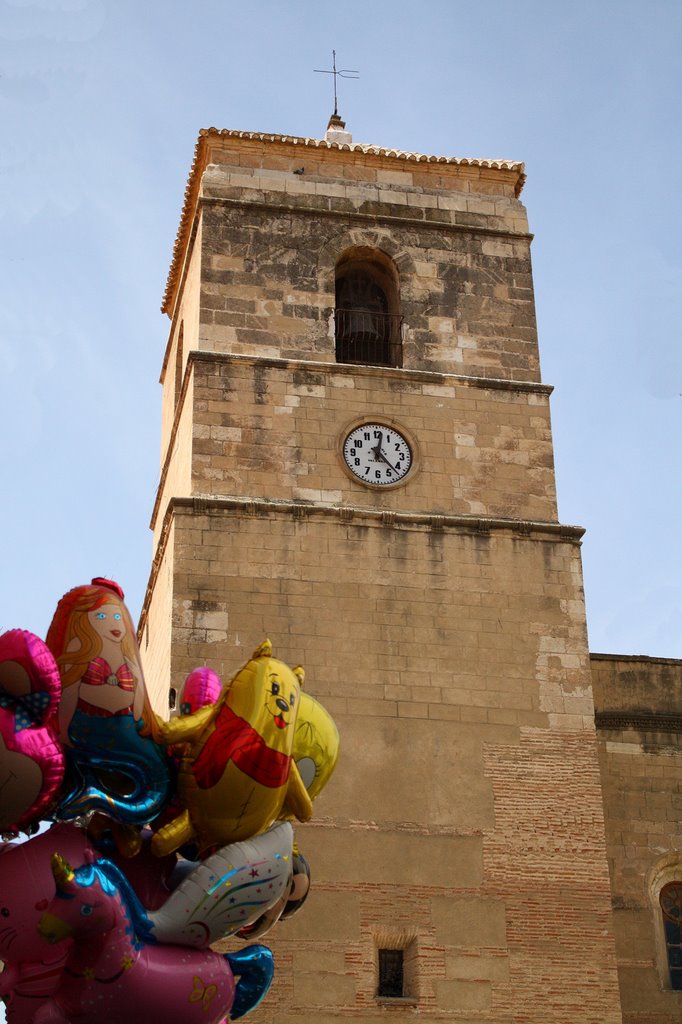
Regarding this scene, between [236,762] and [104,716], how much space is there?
895 mm

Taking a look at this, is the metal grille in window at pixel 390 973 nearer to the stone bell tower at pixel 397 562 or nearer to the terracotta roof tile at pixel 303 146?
the stone bell tower at pixel 397 562

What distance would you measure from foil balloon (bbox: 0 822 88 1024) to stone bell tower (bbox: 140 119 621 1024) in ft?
17.4

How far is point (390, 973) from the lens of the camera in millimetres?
15734

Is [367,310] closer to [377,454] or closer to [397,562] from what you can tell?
[377,454]

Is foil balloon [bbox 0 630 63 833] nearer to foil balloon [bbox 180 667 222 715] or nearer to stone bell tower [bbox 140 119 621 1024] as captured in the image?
foil balloon [bbox 180 667 222 715]

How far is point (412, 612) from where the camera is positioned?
674 inches

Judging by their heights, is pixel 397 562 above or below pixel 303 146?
below

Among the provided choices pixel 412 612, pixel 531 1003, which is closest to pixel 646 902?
pixel 531 1003

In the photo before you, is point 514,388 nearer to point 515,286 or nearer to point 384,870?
point 515,286

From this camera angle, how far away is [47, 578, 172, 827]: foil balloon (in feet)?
34.7

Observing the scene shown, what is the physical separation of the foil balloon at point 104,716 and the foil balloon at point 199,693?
0.84m

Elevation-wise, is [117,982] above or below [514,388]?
below

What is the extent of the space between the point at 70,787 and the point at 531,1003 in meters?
6.68

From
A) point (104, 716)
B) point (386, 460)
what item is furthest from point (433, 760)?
point (104, 716)
